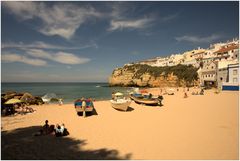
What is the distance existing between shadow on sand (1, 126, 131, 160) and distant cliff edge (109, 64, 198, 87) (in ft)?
220

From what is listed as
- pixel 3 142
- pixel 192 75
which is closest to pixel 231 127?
pixel 3 142

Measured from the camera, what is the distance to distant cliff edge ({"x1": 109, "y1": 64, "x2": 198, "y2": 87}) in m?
69.9

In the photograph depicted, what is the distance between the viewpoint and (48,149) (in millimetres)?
8453

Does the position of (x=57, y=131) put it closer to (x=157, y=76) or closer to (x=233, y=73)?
(x=233, y=73)

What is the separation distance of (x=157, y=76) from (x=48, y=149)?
73017 millimetres

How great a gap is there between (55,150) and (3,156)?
2322 millimetres

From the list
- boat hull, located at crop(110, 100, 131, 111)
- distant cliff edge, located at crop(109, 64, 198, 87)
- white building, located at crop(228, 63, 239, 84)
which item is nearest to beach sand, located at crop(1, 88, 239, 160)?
boat hull, located at crop(110, 100, 131, 111)

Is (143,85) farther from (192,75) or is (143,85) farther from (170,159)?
(170,159)

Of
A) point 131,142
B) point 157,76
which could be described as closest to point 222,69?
point 157,76

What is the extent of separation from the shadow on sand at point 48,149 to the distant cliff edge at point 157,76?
67.2m

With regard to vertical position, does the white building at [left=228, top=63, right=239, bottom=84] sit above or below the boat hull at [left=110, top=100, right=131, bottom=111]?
above

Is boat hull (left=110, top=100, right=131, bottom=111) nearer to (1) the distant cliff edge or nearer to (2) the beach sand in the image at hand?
(2) the beach sand

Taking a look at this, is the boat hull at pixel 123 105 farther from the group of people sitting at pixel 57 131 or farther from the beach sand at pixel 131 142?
the group of people sitting at pixel 57 131

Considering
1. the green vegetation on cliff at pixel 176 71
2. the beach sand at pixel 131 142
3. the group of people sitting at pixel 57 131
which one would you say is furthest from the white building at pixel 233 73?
the group of people sitting at pixel 57 131
